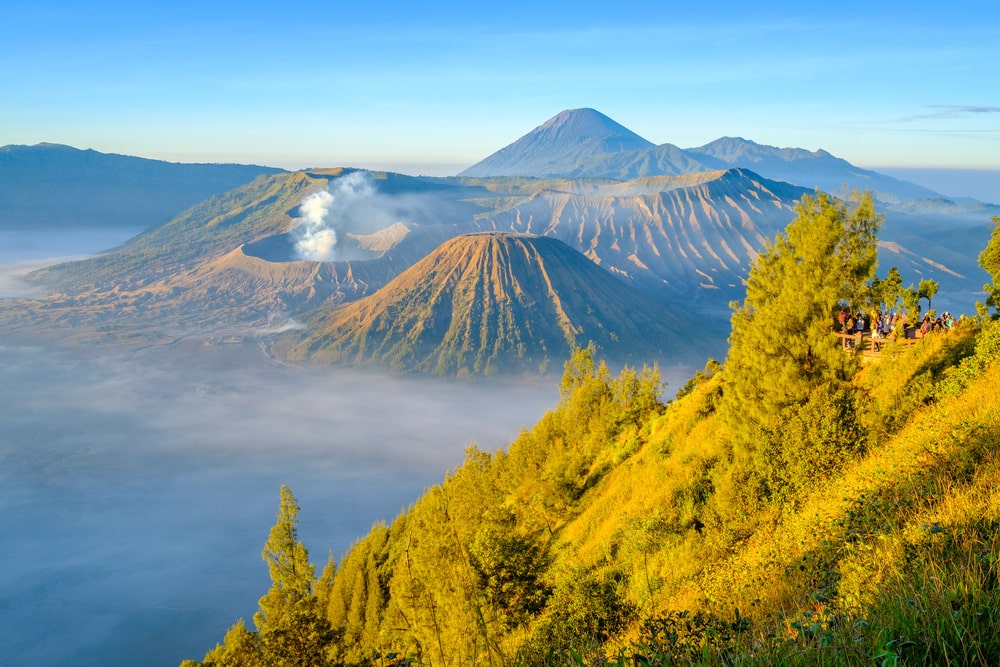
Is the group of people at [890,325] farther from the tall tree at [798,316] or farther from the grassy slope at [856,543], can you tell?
the tall tree at [798,316]

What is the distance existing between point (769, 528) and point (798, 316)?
26.4 feet

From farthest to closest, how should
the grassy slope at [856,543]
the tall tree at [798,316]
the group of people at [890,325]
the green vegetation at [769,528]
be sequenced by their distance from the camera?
the group of people at [890,325], the tall tree at [798,316], the green vegetation at [769,528], the grassy slope at [856,543]

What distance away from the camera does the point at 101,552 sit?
11388cm

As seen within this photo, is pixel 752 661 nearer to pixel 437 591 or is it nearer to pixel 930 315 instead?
pixel 437 591

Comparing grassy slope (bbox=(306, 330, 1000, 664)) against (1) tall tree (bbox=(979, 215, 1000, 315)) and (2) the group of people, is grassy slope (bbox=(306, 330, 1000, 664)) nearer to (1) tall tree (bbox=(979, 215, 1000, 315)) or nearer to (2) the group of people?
(2) the group of people

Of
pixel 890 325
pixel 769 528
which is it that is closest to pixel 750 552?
pixel 769 528

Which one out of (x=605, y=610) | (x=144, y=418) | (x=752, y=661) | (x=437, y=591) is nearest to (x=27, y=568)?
(x=144, y=418)

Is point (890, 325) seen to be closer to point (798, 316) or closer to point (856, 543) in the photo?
point (798, 316)

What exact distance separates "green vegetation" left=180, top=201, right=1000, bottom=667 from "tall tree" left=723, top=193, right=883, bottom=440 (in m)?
0.07

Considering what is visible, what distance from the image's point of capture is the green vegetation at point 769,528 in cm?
580

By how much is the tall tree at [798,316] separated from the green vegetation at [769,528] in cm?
7

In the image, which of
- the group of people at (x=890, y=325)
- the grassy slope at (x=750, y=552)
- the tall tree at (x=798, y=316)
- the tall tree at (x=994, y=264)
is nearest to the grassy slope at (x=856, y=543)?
the grassy slope at (x=750, y=552)

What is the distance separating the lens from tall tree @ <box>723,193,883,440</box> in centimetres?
2111

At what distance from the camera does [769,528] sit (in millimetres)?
16531
